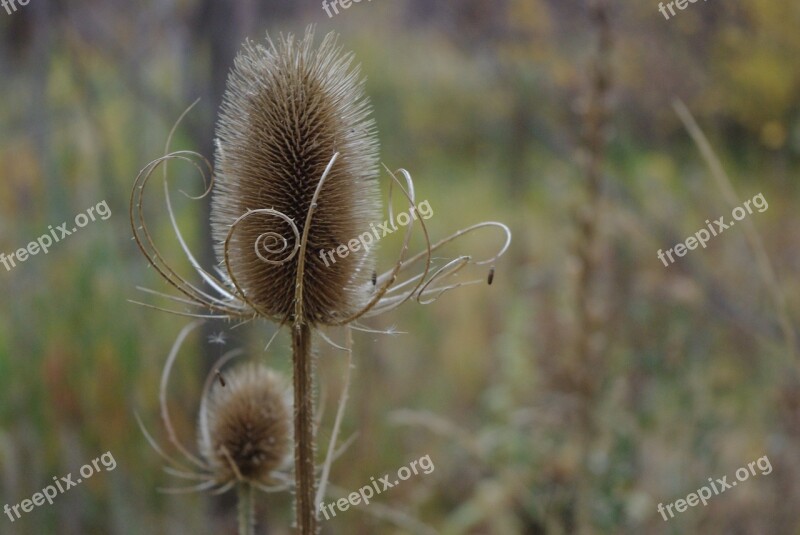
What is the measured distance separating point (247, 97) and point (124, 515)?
2.12m

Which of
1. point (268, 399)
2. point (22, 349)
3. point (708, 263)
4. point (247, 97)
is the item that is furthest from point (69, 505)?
point (708, 263)

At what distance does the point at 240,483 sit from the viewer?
1.51m

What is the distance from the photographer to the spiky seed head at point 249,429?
1.52m

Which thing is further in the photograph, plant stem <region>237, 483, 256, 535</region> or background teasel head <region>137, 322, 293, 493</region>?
background teasel head <region>137, 322, 293, 493</region>

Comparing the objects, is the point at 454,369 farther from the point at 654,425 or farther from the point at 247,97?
the point at 247,97

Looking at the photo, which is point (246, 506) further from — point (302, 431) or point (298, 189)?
point (298, 189)

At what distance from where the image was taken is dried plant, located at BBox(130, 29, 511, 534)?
1.30 meters
